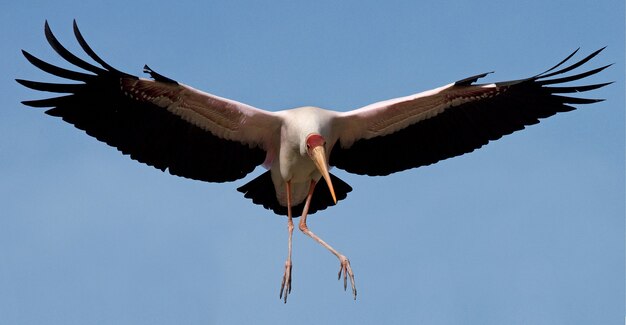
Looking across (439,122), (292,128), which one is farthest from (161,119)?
(439,122)

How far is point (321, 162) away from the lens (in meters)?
12.9

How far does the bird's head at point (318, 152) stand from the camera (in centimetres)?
1285

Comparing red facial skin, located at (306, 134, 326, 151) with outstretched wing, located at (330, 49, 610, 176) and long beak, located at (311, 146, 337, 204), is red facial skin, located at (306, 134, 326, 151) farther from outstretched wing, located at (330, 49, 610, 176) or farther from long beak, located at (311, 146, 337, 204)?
outstretched wing, located at (330, 49, 610, 176)

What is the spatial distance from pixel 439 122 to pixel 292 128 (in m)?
1.75

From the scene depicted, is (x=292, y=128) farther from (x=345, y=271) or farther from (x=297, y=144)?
(x=345, y=271)

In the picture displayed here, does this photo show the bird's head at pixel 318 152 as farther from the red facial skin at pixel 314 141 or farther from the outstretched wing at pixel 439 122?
the outstretched wing at pixel 439 122

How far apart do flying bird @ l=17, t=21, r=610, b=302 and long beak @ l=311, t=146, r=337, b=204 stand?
13 mm

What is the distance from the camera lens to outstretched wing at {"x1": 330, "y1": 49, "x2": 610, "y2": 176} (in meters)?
13.6

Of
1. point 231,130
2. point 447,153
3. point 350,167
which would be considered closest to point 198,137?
point 231,130

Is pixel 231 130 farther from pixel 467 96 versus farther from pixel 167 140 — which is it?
pixel 467 96

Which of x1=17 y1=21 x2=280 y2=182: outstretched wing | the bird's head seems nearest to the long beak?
the bird's head

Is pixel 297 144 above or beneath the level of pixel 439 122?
beneath

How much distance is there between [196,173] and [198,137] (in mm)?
405

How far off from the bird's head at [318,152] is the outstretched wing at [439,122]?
2.28ft
